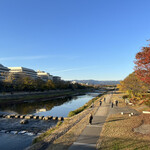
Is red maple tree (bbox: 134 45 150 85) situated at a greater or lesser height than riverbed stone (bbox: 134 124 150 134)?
greater

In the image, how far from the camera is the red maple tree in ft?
50.9

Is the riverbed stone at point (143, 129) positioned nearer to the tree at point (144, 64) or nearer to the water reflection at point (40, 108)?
the tree at point (144, 64)

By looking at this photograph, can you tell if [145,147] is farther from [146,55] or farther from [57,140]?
[146,55]

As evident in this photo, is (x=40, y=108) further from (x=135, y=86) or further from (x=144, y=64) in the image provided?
(x=144, y=64)

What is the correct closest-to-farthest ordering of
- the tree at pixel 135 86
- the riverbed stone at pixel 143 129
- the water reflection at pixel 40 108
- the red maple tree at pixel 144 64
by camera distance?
the riverbed stone at pixel 143 129, the red maple tree at pixel 144 64, the tree at pixel 135 86, the water reflection at pixel 40 108

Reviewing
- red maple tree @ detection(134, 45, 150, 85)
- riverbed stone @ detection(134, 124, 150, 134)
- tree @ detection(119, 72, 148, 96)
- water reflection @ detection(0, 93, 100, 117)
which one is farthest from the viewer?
water reflection @ detection(0, 93, 100, 117)

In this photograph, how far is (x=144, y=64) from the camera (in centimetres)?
1677

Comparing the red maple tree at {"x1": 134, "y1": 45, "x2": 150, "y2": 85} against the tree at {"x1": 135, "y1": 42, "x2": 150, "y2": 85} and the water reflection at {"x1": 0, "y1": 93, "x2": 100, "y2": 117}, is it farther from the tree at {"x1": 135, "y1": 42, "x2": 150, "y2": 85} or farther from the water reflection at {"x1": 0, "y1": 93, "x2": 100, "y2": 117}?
the water reflection at {"x1": 0, "y1": 93, "x2": 100, "y2": 117}

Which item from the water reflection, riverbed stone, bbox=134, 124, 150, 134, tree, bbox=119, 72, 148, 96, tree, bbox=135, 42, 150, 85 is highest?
tree, bbox=135, 42, 150, 85

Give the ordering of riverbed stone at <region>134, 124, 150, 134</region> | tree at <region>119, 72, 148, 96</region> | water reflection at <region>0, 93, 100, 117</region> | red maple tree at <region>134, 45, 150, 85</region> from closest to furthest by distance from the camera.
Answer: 1. riverbed stone at <region>134, 124, 150, 134</region>
2. red maple tree at <region>134, 45, 150, 85</region>
3. tree at <region>119, 72, 148, 96</region>
4. water reflection at <region>0, 93, 100, 117</region>

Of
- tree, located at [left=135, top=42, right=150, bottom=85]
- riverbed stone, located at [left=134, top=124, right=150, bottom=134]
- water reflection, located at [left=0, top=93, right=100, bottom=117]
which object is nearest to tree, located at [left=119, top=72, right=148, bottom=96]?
tree, located at [left=135, top=42, right=150, bottom=85]

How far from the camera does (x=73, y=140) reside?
11938mm

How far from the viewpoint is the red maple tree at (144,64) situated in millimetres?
15500

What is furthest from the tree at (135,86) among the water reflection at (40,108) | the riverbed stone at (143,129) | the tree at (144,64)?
the water reflection at (40,108)
